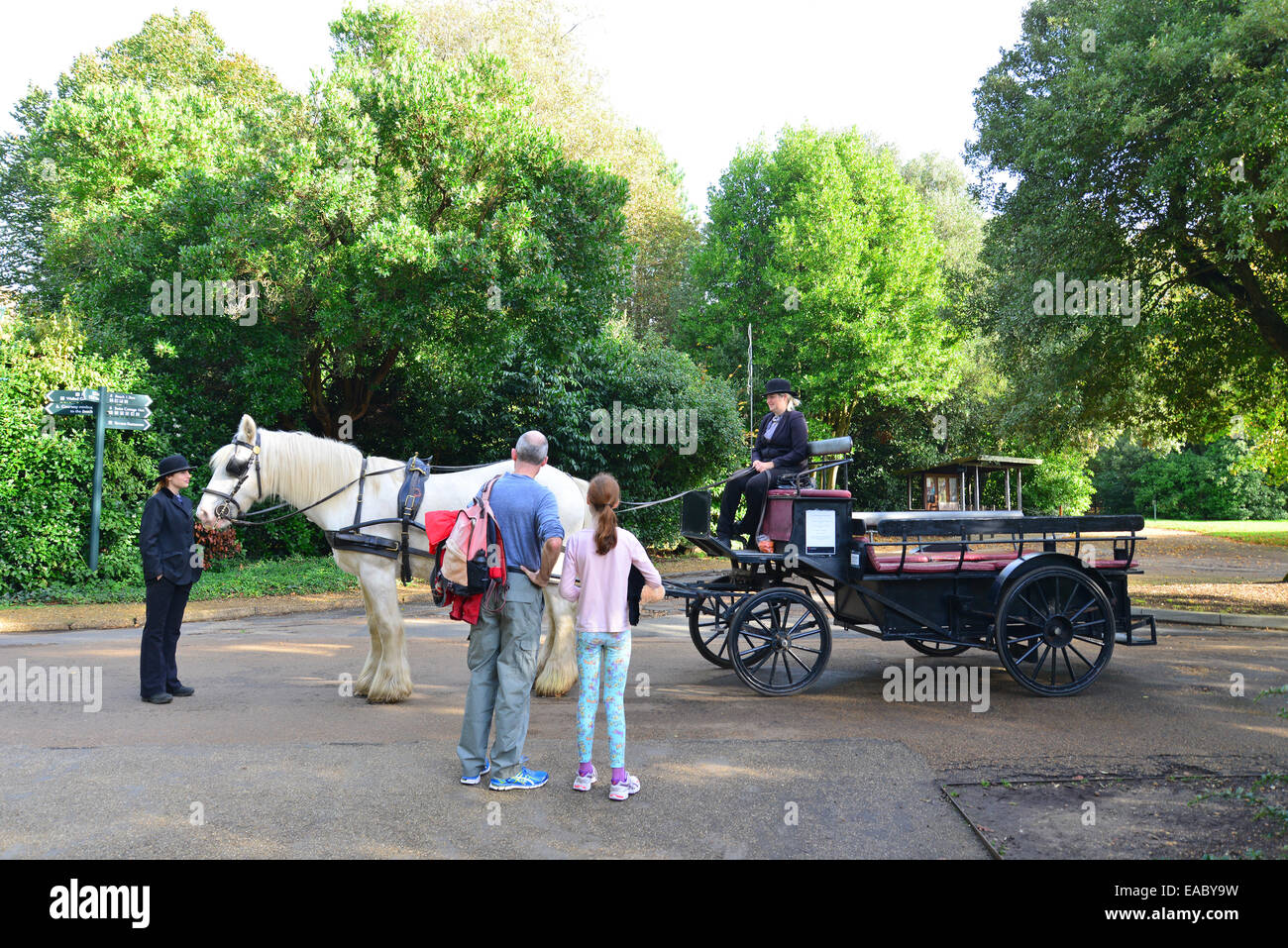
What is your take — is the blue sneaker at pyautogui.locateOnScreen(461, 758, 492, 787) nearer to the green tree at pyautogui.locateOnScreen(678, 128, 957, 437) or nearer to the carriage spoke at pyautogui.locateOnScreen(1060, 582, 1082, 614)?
the carriage spoke at pyautogui.locateOnScreen(1060, 582, 1082, 614)

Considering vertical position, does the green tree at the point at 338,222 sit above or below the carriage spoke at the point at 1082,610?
above

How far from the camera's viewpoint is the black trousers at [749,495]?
7.27m

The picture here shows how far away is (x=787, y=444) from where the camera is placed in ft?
24.7

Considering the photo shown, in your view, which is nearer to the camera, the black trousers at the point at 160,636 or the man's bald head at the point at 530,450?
the man's bald head at the point at 530,450

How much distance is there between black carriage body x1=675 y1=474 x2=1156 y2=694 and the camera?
22.5ft

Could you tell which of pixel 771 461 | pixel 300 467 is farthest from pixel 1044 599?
pixel 300 467

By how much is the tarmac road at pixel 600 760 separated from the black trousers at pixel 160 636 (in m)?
0.25

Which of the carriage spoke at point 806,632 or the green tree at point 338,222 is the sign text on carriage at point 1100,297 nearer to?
the green tree at point 338,222

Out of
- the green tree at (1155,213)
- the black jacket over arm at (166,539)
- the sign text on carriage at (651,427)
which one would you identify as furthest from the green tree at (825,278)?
the black jacket over arm at (166,539)

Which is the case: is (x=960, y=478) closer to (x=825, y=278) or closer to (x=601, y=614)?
(x=825, y=278)

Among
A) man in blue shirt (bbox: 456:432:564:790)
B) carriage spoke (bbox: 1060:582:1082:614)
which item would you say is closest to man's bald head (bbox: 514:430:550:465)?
man in blue shirt (bbox: 456:432:564:790)

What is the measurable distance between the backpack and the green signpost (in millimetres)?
11288
